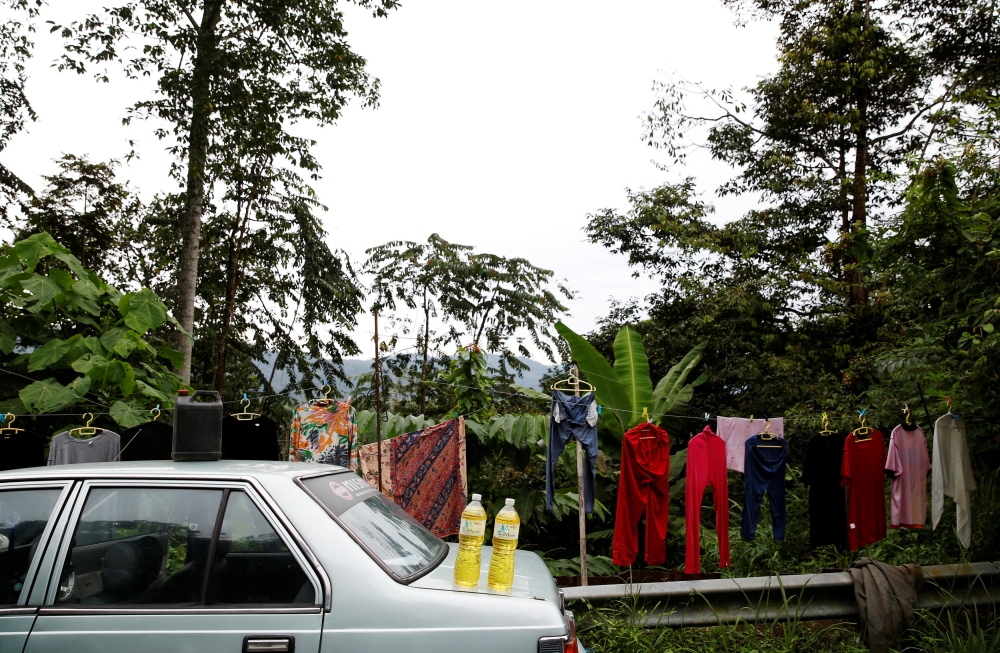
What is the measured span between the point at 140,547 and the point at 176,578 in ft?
0.70

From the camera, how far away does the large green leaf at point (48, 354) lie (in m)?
5.79

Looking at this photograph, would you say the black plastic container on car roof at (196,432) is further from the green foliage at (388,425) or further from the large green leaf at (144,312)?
the green foliage at (388,425)

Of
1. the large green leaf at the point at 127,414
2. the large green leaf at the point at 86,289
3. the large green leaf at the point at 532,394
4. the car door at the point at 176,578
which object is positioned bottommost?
the car door at the point at 176,578

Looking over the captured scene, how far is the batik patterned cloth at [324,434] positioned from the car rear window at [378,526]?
2.82 m

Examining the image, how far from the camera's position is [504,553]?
10.0 ft

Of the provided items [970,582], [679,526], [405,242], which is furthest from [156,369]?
[405,242]

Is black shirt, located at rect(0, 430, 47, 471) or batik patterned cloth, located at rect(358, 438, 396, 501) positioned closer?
black shirt, located at rect(0, 430, 47, 471)

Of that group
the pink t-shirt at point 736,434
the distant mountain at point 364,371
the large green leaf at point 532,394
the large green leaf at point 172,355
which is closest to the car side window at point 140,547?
the large green leaf at point 172,355

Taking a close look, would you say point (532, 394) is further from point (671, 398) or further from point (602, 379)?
point (671, 398)

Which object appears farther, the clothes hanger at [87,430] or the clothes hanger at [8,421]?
the clothes hanger at [87,430]

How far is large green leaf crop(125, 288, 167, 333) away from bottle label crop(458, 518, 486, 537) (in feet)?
14.1

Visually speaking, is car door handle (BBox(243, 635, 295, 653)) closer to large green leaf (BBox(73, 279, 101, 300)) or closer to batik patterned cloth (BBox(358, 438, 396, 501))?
batik patterned cloth (BBox(358, 438, 396, 501))

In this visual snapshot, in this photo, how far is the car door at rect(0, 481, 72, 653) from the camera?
264 centimetres

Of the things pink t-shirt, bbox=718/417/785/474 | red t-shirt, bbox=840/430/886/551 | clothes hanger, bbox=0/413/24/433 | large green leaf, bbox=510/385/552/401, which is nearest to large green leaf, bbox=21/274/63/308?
clothes hanger, bbox=0/413/24/433
